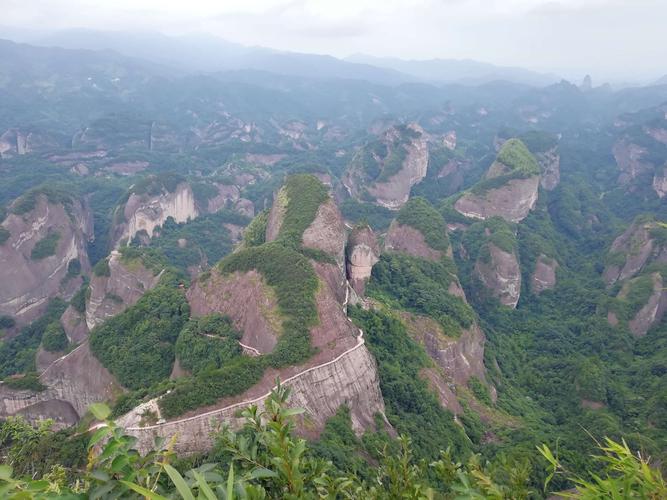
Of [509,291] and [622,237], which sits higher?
[622,237]

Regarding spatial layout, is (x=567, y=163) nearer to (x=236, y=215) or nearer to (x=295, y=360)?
(x=236, y=215)

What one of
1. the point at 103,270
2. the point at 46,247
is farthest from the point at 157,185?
the point at 103,270

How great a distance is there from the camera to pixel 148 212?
81188 mm

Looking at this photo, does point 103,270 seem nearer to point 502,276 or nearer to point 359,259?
point 359,259

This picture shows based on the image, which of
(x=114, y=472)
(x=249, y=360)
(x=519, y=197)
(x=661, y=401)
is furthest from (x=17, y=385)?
(x=519, y=197)

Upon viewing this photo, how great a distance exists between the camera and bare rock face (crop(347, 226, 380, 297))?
44.3 meters

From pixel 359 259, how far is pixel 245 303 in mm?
13731

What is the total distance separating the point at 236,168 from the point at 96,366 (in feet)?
343

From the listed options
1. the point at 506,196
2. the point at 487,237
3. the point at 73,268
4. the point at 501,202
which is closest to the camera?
the point at 487,237

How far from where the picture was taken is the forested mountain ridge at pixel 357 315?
28.1 m

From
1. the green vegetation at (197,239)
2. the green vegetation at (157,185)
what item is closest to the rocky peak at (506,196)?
the green vegetation at (197,239)

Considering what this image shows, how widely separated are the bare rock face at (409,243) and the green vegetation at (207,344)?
29.6 m

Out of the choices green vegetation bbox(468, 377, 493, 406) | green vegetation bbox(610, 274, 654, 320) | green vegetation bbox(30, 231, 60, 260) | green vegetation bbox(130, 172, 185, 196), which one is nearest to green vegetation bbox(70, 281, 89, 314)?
green vegetation bbox(30, 231, 60, 260)

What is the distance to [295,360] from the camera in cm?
2845
